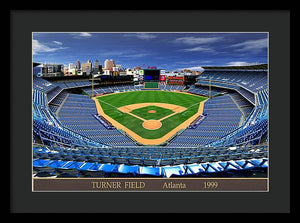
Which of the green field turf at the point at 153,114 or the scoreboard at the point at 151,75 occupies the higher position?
the scoreboard at the point at 151,75

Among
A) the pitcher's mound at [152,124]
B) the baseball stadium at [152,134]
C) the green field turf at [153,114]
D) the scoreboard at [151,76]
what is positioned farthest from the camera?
the scoreboard at [151,76]

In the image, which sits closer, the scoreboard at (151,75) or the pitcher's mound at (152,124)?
the pitcher's mound at (152,124)

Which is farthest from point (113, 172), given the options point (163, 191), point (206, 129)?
point (206, 129)

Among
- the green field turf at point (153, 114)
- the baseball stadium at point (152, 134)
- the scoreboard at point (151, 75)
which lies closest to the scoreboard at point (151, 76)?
the scoreboard at point (151, 75)

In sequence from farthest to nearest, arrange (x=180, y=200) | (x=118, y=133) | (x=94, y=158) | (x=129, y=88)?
1. (x=129, y=88)
2. (x=118, y=133)
3. (x=94, y=158)
4. (x=180, y=200)

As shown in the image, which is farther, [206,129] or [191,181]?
[206,129]

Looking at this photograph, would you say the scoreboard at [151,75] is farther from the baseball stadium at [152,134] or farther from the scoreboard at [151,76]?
the baseball stadium at [152,134]
